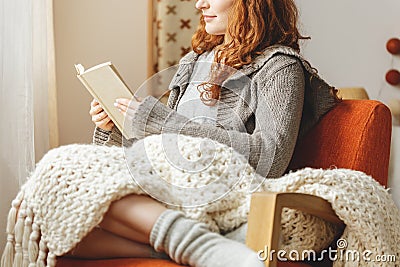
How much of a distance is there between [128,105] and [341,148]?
460 millimetres

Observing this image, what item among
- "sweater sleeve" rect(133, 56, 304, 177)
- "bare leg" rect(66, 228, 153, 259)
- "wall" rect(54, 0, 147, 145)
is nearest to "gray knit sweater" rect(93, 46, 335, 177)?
"sweater sleeve" rect(133, 56, 304, 177)

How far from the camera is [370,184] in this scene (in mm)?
1374

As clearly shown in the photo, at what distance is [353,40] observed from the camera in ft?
11.1

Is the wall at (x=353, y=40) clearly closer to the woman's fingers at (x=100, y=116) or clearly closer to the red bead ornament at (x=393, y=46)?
the red bead ornament at (x=393, y=46)

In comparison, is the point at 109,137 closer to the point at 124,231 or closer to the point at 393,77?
the point at 124,231

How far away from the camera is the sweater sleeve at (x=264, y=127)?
1.50 meters

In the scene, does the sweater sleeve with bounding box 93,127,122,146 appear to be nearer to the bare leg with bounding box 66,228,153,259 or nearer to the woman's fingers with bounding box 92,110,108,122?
the woman's fingers with bounding box 92,110,108,122

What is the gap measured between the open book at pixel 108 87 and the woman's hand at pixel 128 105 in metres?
0.02

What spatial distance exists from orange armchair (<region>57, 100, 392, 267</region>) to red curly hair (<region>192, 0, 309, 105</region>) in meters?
0.23

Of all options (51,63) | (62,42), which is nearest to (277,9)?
(51,63)

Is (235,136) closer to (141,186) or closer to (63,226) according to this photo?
(141,186)

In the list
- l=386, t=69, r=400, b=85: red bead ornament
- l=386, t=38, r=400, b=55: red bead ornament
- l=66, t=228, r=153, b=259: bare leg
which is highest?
l=386, t=38, r=400, b=55: red bead ornament

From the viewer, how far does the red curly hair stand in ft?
5.62

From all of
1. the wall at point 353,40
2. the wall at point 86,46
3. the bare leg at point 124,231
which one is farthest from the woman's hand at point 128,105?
the wall at point 353,40
